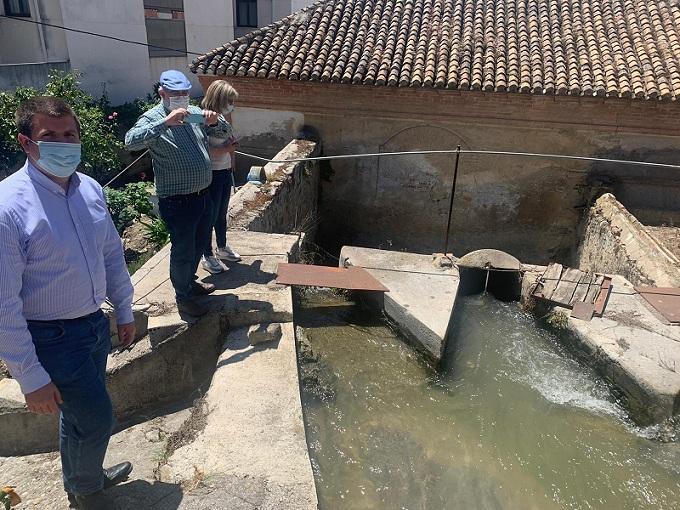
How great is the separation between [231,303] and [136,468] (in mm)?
1370

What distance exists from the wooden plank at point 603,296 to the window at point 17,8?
1971 cm

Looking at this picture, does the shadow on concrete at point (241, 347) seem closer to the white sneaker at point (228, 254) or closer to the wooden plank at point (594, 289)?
the white sneaker at point (228, 254)

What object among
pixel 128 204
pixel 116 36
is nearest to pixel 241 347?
pixel 128 204

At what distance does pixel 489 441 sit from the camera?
4062 millimetres

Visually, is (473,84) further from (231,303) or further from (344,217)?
(231,303)

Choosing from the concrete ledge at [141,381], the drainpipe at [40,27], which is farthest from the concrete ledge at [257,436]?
the drainpipe at [40,27]

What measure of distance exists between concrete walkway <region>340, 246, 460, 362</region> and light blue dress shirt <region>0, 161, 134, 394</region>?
10.8 ft

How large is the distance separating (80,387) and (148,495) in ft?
2.40

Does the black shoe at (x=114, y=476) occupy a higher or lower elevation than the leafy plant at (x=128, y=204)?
higher

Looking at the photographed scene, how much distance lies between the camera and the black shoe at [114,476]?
8.60 ft

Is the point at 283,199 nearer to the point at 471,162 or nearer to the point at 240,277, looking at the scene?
the point at 240,277

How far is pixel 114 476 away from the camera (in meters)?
2.64

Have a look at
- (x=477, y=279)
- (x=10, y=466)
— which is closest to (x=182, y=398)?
(x=10, y=466)

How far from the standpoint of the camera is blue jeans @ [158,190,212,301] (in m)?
3.55
